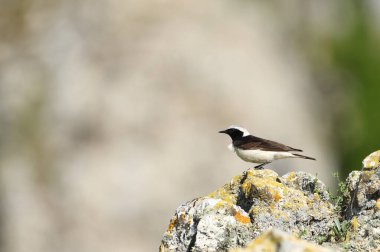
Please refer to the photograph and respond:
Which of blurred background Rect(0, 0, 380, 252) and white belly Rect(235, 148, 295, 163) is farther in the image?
blurred background Rect(0, 0, 380, 252)

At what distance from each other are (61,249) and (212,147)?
42.8ft

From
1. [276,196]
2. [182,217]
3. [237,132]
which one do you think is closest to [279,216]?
[276,196]

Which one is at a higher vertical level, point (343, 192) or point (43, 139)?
point (43, 139)

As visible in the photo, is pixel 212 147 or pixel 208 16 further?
pixel 208 16

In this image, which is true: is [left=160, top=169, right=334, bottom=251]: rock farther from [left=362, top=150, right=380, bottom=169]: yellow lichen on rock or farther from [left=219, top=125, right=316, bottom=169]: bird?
[left=219, top=125, right=316, bottom=169]: bird

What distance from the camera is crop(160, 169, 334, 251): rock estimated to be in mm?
12367

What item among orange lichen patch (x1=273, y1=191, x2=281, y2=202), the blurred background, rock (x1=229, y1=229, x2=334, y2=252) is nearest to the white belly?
orange lichen patch (x1=273, y1=191, x2=281, y2=202)

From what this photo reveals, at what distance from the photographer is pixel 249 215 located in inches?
508

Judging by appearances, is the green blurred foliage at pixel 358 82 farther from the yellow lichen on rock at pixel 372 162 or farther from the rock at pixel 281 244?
the rock at pixel 281 244

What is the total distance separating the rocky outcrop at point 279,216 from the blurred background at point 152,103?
3598 centimetres

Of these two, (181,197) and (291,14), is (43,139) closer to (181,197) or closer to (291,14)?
(181,197)

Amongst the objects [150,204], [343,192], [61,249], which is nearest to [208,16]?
[150,204]

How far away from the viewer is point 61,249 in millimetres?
51719

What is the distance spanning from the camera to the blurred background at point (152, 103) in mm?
53500
